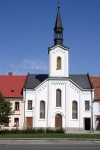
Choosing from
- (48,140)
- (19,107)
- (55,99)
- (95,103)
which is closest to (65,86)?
(55,99)

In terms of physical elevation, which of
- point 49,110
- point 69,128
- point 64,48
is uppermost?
point 64,48

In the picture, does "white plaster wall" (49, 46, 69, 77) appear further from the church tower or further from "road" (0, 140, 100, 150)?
"road" (0, 140, 100, 150)

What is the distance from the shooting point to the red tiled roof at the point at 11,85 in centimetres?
4910

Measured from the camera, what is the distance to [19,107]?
4791 centimetres

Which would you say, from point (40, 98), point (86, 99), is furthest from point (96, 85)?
point (40, 98)

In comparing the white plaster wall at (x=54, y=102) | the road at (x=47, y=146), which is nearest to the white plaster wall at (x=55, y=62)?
the white plaster wall at (x=54, y=102)

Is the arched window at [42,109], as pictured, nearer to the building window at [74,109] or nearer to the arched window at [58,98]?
the arched window at [58,98]

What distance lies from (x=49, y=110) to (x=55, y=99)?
7.39 ft

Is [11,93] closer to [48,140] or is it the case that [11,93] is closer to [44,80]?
[44,80]

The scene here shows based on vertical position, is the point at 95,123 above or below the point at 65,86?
below

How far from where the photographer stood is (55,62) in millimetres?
48812

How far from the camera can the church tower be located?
48.6 meters

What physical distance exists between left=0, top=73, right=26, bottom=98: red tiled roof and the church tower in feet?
22.6

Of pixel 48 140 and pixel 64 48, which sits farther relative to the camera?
pixel 64 48
